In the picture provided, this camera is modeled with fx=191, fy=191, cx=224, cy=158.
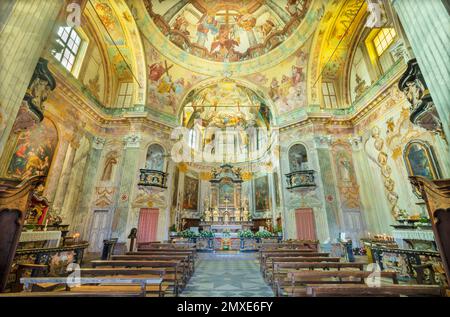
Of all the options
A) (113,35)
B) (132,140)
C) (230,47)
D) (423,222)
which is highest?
(230,47)

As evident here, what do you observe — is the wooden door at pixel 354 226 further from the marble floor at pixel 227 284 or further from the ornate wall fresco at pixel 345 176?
the marble floor at pixel 227 284

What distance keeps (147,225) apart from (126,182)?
2.77m

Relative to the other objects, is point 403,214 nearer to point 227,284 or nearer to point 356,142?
point 356,142

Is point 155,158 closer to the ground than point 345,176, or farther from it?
farther from it

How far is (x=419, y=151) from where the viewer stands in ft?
25.1

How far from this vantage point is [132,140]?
39.4 feet

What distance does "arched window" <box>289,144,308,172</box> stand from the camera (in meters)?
12.3

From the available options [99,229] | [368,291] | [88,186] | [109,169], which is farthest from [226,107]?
[368,291]

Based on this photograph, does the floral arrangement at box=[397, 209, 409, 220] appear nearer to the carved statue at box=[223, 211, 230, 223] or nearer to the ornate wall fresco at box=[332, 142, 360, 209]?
the ornate wall fresco at box=[332, 142, 360, 209]

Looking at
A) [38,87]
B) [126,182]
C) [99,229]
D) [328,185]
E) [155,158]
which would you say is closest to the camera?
[38,87]

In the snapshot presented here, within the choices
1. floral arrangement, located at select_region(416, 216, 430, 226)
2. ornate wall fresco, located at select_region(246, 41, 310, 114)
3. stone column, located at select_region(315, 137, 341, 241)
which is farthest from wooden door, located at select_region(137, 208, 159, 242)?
floral arrangement, located at select_region(416, 216, 430, 226)

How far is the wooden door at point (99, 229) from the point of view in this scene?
10049 mm
